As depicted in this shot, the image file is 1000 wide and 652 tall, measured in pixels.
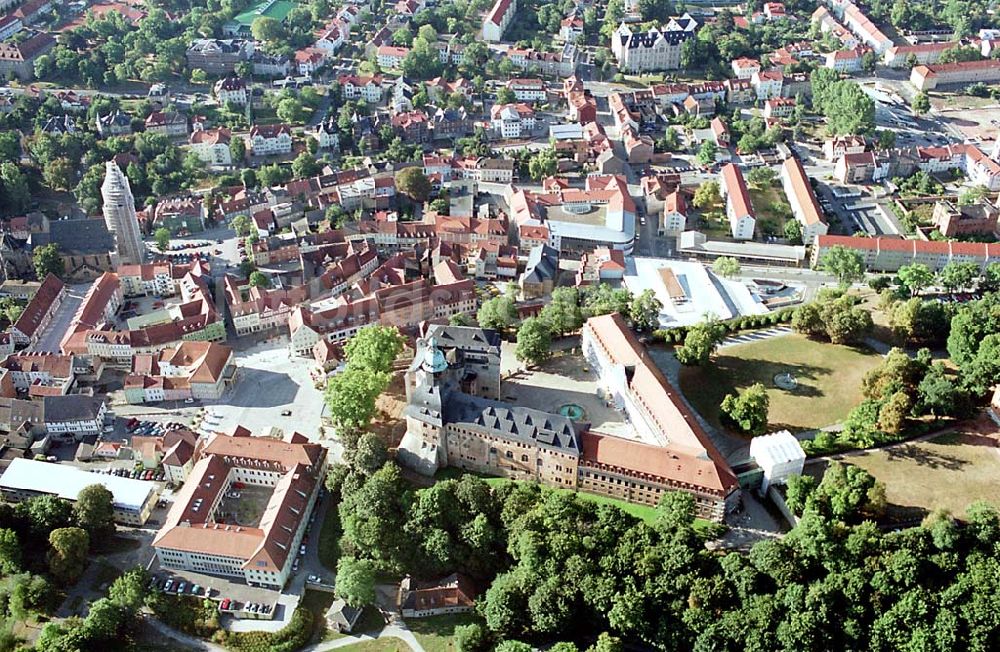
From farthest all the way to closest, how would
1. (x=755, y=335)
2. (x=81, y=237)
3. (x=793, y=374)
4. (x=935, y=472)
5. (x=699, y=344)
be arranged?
(x=81, y=237)
(x=755, y=335)
(x=793, y=374)
(x=699, y=344)
(x=935, y=472)

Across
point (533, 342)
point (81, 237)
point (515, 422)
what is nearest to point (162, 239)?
point (81, 237)

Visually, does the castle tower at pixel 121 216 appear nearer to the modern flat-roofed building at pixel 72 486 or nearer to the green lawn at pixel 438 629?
the modern flat-roofed building at pixel 72 486

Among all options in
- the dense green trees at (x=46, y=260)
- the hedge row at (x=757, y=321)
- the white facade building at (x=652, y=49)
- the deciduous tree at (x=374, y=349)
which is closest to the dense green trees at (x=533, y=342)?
the deciduous tree at (x=374, y=349)

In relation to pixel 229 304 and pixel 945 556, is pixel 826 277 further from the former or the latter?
pixel 229 304

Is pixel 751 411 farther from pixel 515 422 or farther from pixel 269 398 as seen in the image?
pixel 269 398

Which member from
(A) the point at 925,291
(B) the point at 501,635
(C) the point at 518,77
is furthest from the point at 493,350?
(C) the point at 518,77
